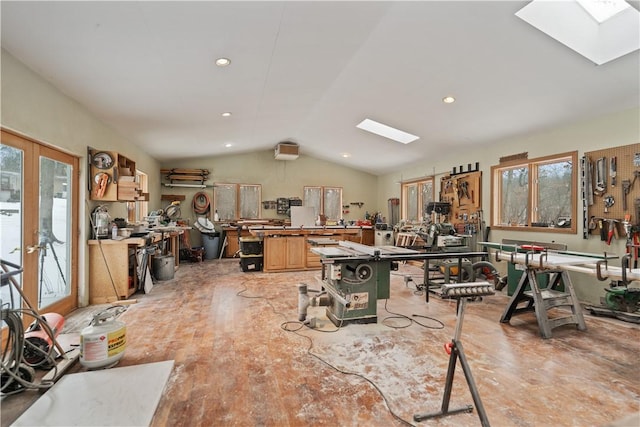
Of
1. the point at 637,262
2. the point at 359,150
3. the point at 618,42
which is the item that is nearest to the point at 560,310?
the point at 637,262

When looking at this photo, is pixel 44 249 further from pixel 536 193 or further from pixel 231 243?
pixel 536 193

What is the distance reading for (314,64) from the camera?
12.6 feet

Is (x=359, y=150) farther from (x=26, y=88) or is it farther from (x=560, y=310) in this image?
(x=26, y=88)

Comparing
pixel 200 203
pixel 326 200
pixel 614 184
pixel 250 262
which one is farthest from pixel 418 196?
pixel 200 203

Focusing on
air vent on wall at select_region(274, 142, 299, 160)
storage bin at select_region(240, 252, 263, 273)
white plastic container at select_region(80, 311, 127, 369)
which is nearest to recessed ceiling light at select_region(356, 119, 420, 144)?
air vent on wall at select_region(274, 142, 299, 160)

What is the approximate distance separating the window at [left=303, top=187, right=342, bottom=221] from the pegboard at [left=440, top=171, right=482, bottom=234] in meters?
3.61

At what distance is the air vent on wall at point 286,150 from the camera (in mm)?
8406

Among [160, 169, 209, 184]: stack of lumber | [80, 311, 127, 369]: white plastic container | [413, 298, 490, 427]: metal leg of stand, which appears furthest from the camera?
[160, 169, 209, 184]: stack of lumber

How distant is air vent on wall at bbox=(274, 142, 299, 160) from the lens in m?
8.41

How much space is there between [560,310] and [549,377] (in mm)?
2098

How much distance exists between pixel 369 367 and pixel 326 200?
24.3 feet

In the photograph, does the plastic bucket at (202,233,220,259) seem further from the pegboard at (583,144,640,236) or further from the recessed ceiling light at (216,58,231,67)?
the pegboard at (583,144,640,236)

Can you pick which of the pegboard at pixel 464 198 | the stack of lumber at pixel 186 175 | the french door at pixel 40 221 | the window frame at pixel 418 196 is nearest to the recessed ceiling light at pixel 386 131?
the pegboard at pixel 464 198

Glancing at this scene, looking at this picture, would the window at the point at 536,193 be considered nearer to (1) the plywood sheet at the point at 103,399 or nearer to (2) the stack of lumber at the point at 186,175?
(1) the plywood sheet at the point at 103,399
